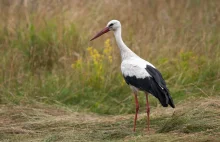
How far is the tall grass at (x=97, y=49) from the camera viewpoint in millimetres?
7359

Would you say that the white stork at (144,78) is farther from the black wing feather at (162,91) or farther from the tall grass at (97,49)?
the tall grass at (97,49)

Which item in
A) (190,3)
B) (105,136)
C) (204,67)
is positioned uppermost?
(190,3)

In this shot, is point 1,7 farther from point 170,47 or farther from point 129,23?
point 170,47

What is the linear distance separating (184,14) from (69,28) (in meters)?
2.29

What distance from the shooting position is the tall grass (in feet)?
24.1

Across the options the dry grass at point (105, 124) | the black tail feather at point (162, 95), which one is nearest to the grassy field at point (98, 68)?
the dry grass at point (105, 124)

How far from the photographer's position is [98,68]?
24.8 ft

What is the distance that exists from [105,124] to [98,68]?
5.26ft

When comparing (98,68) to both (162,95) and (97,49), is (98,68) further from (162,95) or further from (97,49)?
(162,95)

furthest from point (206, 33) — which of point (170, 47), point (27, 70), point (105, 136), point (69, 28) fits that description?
point (105, 136)

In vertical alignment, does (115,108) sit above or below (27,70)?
below

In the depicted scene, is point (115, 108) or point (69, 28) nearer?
point (115, 108)

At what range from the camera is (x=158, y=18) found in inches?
383

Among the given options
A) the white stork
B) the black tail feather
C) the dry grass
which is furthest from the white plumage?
the dry grass
